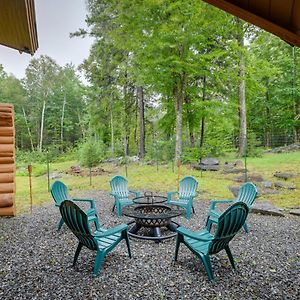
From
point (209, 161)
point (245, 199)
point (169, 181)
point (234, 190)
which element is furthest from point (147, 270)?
point (209, 161)

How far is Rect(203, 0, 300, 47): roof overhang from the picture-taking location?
135 cm

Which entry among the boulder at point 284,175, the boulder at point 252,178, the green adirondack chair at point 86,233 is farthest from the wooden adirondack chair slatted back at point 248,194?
the boulder at point 284,175

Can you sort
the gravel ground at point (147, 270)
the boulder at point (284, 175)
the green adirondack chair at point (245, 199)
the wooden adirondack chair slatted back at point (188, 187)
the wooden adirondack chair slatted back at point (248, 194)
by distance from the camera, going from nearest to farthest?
the gravel ground at point (147, 270), the green adirondack chair at point (245, 199), the wooden adirondack chair slatted back at point (248, 194), the wooden adirondack chair slatted back at point (188, 187), the boulder at point (284, 175)

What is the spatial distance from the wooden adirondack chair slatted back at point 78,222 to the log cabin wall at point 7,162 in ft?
10.1

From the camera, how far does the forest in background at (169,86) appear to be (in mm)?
9094

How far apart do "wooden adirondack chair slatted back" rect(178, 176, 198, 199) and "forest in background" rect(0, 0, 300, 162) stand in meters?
4.53

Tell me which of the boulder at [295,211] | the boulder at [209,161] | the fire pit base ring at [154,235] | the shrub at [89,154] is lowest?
the boulder at [295,211]

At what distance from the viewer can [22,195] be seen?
26.1 feet

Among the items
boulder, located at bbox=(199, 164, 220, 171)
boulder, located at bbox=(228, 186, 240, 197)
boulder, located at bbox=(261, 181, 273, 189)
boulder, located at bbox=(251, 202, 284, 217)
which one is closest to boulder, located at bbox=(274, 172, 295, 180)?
boulder, located at bbox=(261, 181, 273, 189)

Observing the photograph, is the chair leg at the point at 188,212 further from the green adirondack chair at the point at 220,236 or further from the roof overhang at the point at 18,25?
the roof overhang at the point at 18,25

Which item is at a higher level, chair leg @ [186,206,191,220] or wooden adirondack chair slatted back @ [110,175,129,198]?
wooden adirondack chair slatted back @ [110,175,129,198]

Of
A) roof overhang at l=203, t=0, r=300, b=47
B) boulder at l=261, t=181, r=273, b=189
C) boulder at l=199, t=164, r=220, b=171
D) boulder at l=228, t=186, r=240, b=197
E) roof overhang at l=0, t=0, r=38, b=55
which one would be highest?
roof overhang at l=0, t=0, r=38, b=55

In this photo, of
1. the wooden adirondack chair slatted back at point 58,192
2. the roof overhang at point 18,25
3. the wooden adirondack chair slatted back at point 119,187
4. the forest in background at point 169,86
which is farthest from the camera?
the forest in background at point 169,86

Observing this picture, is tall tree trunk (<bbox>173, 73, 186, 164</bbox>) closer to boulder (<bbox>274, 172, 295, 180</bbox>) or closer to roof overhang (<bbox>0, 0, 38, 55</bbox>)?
boulder (<bbox>274, 172, 295, 180</bbox>)
